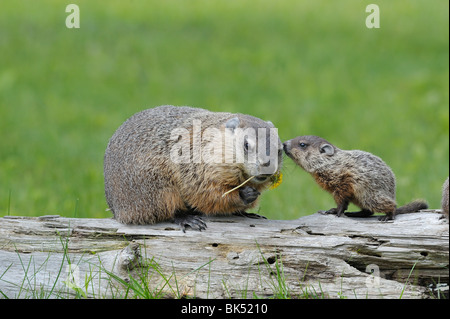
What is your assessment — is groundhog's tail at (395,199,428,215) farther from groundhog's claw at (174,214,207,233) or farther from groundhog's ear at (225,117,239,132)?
groundhog's claw at (174,214,207,233)

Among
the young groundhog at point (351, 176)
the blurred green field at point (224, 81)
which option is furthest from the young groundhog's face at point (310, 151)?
the blurred green field at point (224, 81)

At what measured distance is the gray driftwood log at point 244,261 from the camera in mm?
5684

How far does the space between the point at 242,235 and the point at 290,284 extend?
647 millimetres

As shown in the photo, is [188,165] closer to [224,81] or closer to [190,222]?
[190,222]

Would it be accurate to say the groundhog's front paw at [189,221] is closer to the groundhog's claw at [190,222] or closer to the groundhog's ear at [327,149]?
the groundhog's claw at [190,222]

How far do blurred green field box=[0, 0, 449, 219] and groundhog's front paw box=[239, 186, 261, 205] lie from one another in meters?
3.75

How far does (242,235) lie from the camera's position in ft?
20.0

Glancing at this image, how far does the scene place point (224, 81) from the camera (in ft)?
59.8

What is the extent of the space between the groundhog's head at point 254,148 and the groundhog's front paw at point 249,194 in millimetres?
111

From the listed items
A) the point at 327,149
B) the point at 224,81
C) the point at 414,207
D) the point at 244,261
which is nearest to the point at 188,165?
the point at 244,261

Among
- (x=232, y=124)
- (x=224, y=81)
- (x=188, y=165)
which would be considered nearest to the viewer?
(x=232, y=124)

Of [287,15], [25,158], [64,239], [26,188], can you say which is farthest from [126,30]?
[64,239]

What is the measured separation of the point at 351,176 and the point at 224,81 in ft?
39.3
